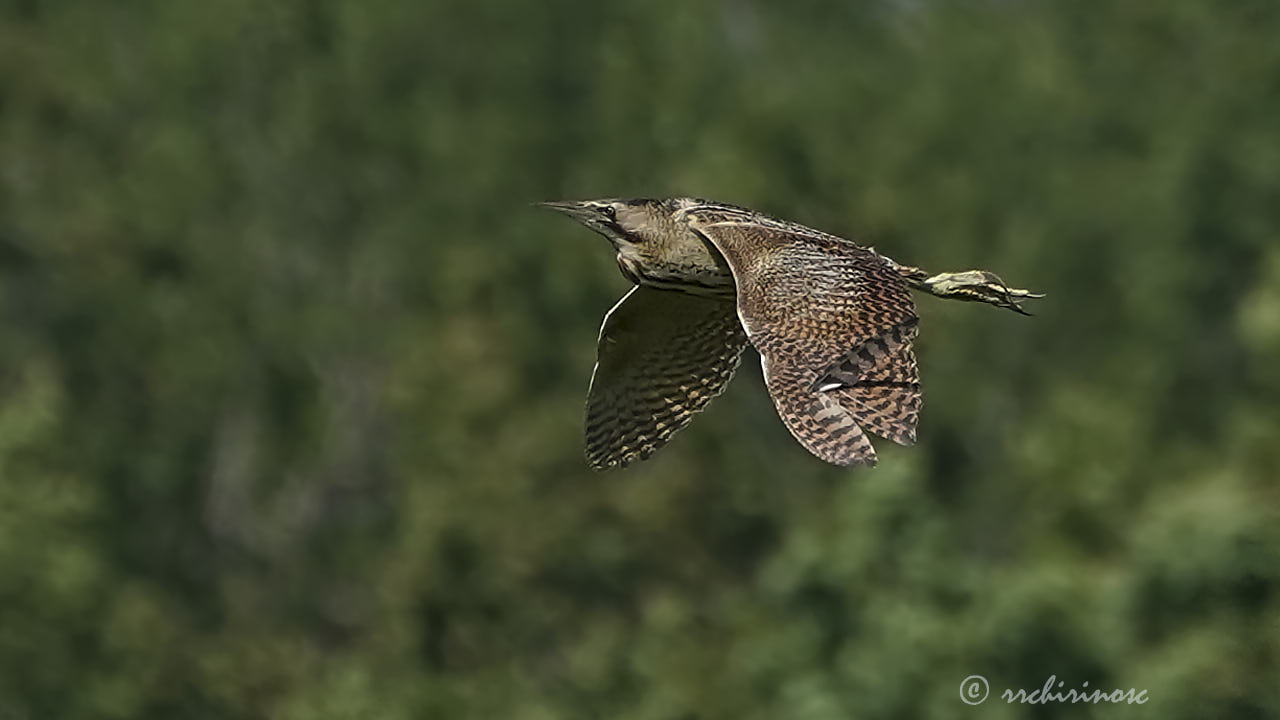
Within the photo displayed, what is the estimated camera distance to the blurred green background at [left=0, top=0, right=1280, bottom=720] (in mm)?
32250

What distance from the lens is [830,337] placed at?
11531 mm

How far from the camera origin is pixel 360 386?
193 ft

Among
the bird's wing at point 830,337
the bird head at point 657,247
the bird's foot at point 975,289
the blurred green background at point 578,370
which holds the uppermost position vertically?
the blurred green background at point 578,370

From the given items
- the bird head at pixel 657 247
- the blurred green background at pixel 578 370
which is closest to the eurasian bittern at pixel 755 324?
the bird head at pixel 657 247

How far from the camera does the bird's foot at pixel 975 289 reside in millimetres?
12930

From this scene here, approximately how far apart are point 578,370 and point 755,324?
3679cm

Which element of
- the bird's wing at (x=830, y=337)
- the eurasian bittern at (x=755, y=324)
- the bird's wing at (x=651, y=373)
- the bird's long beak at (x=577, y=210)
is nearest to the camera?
the bird's wing at (x=830, y=337)

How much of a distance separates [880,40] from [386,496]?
21.1 metres

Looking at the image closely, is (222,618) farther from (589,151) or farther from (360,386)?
(589,151)

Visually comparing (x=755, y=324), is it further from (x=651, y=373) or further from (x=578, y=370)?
(x=578, y=370)

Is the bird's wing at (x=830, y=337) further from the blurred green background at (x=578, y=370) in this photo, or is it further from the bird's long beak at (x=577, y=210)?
the blurred green background at (x=578, y=370)

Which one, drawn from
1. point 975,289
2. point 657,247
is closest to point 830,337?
point 975,289

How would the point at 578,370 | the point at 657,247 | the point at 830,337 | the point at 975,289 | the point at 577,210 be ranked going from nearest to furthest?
the point at 830,337 → the point at 975,289 → the point at 657,247 → the point at 577,210 → the point at 578,370

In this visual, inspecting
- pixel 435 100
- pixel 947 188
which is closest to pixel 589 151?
pixel 435 100
